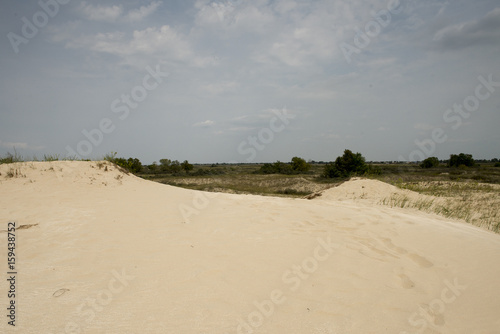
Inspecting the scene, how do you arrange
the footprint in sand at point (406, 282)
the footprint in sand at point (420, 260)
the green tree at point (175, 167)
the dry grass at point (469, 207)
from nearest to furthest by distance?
the footprint in sand at point (406, 282), the footprint in sand at point (420, 260), the dry grass at point (469, 207), the green tree at point (175, 167)

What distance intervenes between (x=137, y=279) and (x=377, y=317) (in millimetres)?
2335

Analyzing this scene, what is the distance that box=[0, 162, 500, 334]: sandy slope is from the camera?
6.99ft

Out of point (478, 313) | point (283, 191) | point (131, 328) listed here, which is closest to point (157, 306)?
point (131, 328)

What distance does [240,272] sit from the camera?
2.88m

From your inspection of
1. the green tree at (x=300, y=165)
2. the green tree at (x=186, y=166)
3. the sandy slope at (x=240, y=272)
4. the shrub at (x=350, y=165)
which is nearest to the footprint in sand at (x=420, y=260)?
the sandy slope at (x=240, y=272)

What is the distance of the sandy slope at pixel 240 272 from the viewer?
213 cm

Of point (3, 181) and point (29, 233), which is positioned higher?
point (3, 181)

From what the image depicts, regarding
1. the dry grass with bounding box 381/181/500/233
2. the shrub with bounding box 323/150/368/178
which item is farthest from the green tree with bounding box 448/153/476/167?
the dry grass with bounding box 381/181/500/233

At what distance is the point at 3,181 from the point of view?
6.38 m

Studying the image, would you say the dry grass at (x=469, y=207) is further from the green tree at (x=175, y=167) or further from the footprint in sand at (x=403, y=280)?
the green tree at (x=175, y=167)

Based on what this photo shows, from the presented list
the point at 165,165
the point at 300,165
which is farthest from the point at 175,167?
the point at 300,165

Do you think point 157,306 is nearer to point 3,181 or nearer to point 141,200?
point 141,200

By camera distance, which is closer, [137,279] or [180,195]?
[137,279]

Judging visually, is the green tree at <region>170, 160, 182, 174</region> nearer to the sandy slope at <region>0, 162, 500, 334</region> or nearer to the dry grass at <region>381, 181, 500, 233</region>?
the dry grass at <region>381, 181, 500, 233</region>
